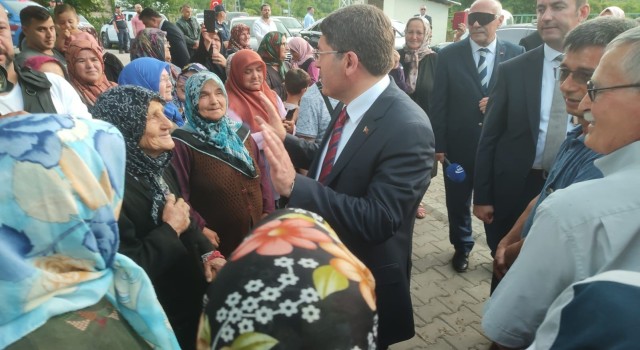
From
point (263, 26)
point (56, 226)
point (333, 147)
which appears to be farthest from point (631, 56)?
point (263, 26)

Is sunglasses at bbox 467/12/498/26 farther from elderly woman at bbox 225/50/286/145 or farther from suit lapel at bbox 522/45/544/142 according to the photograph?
elderly woman at bbox 225/50/286/145

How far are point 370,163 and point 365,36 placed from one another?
562 millimetres

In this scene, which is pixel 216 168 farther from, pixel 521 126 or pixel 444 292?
pixel 444 292

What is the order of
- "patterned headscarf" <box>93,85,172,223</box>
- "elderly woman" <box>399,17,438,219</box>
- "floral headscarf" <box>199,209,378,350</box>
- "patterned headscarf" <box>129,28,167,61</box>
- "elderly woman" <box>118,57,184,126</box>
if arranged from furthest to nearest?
"elderly woman" <box>399,17,438,219</box> < "patterned headscarf" <box>129,28,167,61</box> < "elderly woman" <box>118,57,184,126</box> < "patterned headscarf" <box>93,85,172,223</box> < "floral headscarf" <box>199,209,378,350</box>

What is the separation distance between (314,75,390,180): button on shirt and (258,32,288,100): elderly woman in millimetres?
3207

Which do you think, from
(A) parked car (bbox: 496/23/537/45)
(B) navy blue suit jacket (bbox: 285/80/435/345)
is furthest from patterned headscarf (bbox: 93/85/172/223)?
(A) parked car (bbox: 496/23/537/45)

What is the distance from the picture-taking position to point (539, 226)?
1.22 m

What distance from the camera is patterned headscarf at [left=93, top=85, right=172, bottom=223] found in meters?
1.95

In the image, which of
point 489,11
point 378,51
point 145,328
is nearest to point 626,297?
point 145,328

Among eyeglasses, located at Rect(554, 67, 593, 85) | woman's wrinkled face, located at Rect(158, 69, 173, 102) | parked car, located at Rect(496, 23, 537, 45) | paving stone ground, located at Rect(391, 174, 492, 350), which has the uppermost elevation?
eyeglasses, located at Rect(554, 67, 593, 85)

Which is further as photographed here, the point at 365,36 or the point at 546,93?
the point at 546,93

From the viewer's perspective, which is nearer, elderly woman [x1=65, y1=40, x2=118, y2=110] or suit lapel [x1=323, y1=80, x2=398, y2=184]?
suit lapel [x1=323, y1=80, x2=398, y2=184]

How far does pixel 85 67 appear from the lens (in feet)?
11.8

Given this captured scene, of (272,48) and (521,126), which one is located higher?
(272,48)
